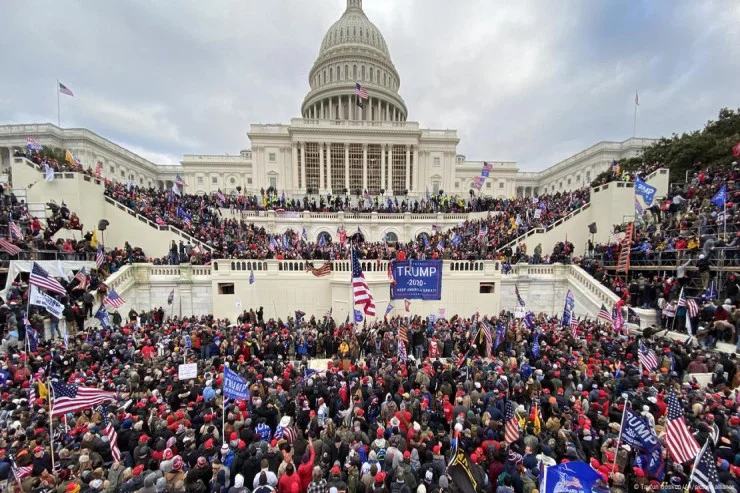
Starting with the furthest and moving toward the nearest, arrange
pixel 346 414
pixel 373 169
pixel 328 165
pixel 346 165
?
pixel 373 169, pixel 346 165, pixel 328 165, pixel 346 414

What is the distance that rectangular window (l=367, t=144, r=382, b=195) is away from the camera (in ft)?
178

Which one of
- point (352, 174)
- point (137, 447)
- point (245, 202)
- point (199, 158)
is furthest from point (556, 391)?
point (199, 158)

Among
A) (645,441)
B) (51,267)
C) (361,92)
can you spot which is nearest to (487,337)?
(645,441)

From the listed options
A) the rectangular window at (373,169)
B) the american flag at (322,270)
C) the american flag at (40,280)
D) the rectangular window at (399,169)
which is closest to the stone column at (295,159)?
the rectangular window at (373,169)

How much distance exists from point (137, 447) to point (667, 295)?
2069 cm

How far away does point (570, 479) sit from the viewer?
15.2 feet

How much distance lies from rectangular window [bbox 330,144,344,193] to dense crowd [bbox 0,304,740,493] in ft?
143

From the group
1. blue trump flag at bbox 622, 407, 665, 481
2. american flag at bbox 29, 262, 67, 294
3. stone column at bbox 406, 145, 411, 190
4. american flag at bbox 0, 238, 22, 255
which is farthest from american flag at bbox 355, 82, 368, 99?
blue trump flag at bbox 622, 407, 665, 481

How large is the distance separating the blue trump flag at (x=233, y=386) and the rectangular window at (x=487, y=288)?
1472 cm

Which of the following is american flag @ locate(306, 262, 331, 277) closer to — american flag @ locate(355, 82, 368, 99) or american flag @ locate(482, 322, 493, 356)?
american flag @ locate(482, 322, 493, 356)

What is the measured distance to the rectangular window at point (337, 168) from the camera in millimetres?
53562

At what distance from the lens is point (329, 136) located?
51.9 m

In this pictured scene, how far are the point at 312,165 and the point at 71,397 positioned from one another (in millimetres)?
49636

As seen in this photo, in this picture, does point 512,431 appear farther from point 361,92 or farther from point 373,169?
point 373,169
